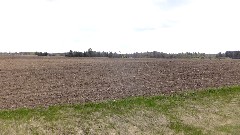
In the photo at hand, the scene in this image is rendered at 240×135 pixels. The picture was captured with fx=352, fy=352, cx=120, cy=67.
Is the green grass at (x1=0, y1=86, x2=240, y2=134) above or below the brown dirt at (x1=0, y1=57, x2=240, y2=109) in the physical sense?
below

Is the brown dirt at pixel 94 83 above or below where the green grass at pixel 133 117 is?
above

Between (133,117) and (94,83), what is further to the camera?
(94,83)

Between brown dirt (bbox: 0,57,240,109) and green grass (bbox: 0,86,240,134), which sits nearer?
green grass (bbox: 0,86,240,134)

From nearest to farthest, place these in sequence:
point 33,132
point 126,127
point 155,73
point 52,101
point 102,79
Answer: point 33,132 → point 126,127 → point 52,101 → point 102,79 → point 155,73

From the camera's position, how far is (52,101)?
56.5 feet

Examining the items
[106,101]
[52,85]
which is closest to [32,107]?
[106,101]

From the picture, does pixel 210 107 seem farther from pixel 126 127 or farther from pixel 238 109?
pixel 126 127

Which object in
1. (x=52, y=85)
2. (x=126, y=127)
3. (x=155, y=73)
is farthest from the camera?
(x=155, y=73)

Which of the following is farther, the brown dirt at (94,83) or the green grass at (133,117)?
the brown dirt at (94,83)

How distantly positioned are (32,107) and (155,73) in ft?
40.5

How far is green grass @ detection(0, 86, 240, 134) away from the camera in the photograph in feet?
47.9

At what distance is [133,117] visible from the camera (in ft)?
52.6

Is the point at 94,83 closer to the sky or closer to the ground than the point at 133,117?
closer to the sky

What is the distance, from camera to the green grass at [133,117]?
14.6 m
